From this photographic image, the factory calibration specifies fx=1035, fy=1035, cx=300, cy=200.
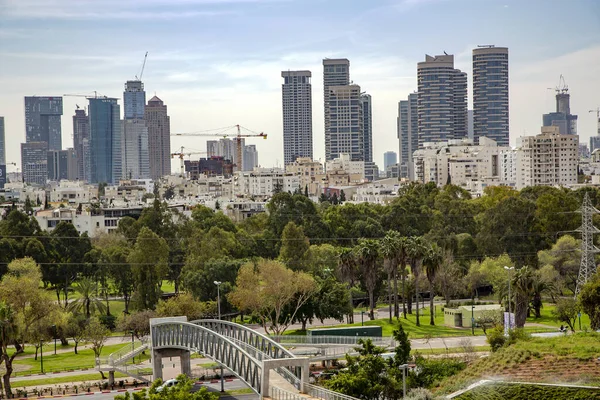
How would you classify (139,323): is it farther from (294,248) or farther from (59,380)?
(294,248)

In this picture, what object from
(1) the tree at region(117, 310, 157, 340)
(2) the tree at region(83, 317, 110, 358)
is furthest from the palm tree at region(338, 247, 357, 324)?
(2) the tree at region(83, 317, 110, 358)

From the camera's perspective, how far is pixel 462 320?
236ft

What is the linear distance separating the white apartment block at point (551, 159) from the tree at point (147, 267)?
109299mm

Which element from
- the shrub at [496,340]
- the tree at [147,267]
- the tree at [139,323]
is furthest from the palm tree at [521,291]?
the tree at [147,267]

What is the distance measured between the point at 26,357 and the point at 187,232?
32063mm

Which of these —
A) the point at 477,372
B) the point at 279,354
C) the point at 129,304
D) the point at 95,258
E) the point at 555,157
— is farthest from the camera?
the point at 555,157

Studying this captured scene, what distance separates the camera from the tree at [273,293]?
66.5 meters

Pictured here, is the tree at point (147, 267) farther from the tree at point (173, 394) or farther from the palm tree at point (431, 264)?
the tree at point (173, 394)

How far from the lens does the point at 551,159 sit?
17975cm

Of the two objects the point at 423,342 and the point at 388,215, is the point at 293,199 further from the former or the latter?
the point at 423,342

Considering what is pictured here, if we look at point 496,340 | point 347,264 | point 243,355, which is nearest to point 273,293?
point 347,264

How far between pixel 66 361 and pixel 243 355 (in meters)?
21.9

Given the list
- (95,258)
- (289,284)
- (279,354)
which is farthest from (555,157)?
(279,354)

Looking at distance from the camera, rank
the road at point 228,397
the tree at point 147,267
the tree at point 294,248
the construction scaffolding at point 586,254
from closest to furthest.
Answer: the road at point 228,397, the construction scaffolding at point 586,254, the tree at point 147,267, the tree at point 294,248
